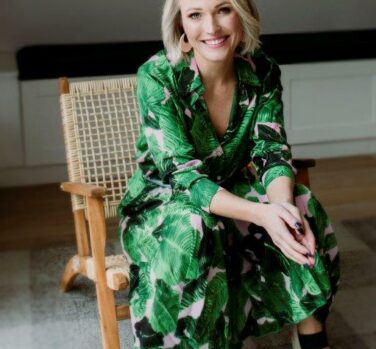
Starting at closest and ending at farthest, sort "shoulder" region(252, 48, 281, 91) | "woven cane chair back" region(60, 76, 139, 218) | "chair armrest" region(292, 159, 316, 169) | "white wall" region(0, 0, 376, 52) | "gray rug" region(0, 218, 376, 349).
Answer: "shoulder" region(252, 48, 281, 91), "chair armrest" region(292, 159, 316, 169), "gray rug" region(0, 218, 376, 349), "woven cane chair back" region(60, 76, 139, 218), "white wall" region(0, 0, 376, 52)

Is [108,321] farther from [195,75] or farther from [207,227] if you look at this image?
[195,75]

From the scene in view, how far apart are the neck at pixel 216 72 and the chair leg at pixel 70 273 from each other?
877 millimetres

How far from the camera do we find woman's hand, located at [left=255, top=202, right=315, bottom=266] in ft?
6.03

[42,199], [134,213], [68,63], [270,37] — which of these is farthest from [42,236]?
[270,37]

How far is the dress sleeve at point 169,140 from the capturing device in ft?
6.52

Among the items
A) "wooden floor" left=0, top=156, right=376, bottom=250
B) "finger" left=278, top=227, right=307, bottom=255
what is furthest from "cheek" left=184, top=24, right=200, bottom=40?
"wooden floor" left=0, top=156, right=376, bottom=250

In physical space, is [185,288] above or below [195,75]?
below

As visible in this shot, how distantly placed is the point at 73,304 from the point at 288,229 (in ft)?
3.83

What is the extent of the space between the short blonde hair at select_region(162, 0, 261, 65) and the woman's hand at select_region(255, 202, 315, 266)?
530 millimetres

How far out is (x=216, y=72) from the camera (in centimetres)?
215

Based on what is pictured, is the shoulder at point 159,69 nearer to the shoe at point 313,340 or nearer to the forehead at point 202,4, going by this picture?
the forehead at point 202,4

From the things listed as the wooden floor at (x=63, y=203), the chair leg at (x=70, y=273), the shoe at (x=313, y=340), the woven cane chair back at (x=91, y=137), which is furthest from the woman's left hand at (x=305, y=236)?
the wooden floor at (x=63, y=203)

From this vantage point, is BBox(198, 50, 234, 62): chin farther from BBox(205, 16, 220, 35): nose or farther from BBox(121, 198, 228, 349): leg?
BBox(121, 198, 228, 349): leg

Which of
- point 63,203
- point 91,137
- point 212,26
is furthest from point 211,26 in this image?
point 63,203
